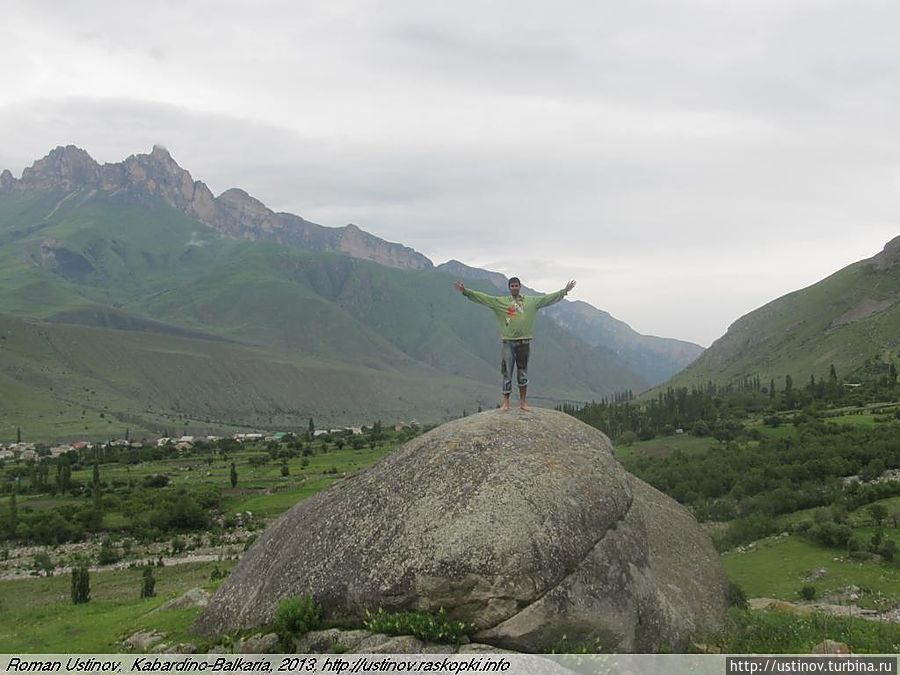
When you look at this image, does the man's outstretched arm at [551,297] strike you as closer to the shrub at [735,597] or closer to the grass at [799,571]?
the shrub at [735,597]

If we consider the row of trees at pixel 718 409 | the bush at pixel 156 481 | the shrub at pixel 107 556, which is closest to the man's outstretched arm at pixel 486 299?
the shrub at pixel 107 556

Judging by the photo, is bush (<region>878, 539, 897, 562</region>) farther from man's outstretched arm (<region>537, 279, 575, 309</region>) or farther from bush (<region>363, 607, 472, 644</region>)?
bush (<region>363, 607, 472, 644</region>)

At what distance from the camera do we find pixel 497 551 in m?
16.0

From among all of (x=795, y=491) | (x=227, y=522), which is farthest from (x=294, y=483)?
(x=795, y=491)

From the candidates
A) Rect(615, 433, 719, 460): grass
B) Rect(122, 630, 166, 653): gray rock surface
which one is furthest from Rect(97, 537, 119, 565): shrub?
Rect(615, 433, 719, 460): grass

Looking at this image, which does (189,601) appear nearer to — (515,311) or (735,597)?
(515,311)

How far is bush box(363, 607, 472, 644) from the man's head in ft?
29.5

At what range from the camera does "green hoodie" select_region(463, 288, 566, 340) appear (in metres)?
21.2

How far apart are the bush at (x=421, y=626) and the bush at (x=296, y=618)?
4.77 ft

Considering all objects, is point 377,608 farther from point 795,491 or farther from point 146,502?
point 146,502

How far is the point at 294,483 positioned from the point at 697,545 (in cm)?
8717

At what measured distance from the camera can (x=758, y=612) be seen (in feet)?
68.8

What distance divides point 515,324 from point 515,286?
130cm

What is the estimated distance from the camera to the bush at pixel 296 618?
16484mm
